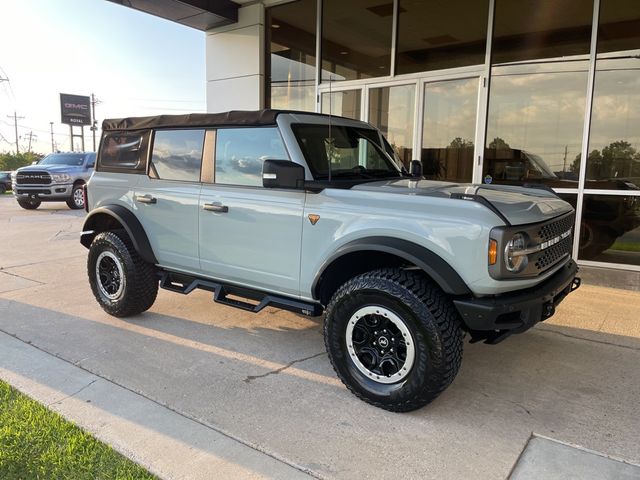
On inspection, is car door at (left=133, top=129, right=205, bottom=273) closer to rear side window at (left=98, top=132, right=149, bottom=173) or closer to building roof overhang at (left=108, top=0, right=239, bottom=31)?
rear side window at (left=98, top=132, right=149, bottom=173)

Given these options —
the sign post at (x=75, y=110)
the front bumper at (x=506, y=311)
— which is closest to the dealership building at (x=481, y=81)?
the front bumper at (x=506, y=311)

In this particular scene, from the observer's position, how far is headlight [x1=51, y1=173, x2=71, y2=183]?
15.9m

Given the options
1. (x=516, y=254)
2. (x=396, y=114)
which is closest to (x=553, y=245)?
(x=516, y=254)

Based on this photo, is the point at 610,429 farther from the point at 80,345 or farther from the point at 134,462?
the point at 80,345

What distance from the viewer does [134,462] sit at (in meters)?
2.62

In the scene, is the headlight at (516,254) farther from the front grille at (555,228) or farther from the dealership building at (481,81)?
the dealership building at (481,81)

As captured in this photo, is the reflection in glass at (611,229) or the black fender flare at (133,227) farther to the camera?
the reflection in glass at (611,229)

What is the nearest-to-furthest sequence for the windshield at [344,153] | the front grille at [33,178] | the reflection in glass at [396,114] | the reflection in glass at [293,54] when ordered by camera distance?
the windshield at [344,153]
the reflection in glass at [396,114]
the reflection in glass at [293,54]
the front grille at [33,178]

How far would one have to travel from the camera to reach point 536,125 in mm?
7148

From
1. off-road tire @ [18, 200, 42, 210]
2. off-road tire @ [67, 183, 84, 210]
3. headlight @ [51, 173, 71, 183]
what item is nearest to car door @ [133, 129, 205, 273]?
headlight @ [51, 173, 71, 183]

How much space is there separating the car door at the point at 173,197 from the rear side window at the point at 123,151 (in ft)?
0.46

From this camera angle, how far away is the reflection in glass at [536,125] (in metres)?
6.79

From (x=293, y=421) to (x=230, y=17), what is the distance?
833cm

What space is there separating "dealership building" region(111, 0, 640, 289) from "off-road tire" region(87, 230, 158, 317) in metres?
4.88
